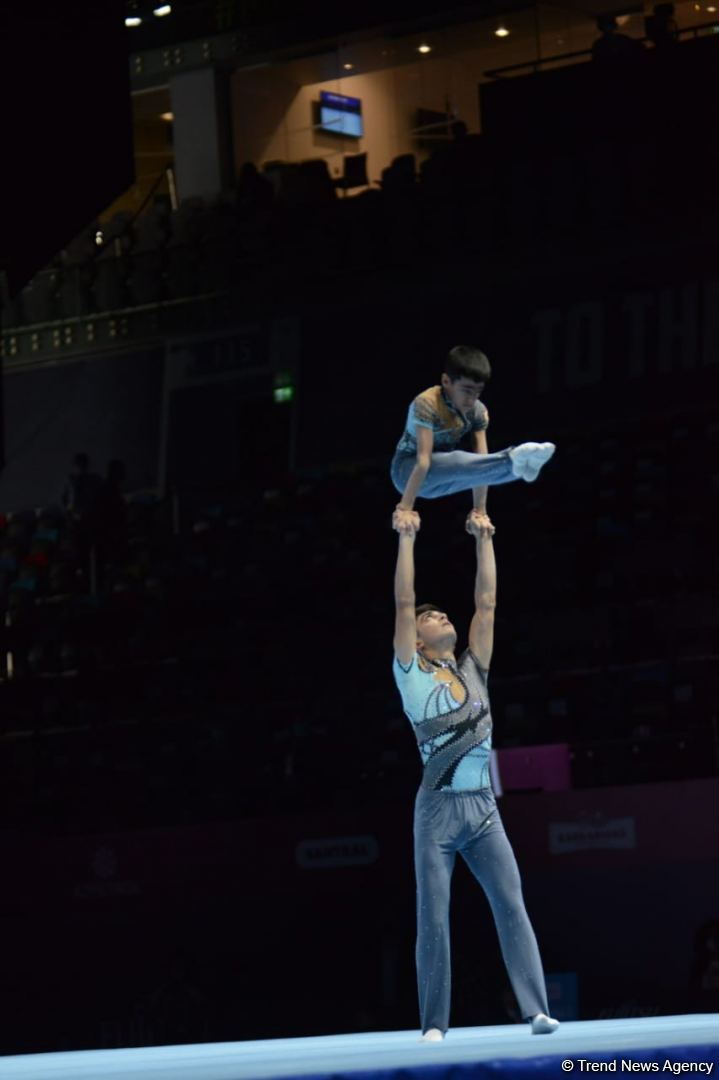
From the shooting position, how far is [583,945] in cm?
1131

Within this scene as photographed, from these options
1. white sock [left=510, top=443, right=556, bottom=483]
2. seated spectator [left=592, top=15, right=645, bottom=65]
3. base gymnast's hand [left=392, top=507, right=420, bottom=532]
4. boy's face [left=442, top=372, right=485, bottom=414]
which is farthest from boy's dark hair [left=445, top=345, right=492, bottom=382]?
seated spectator [left=592, top=15, right=645, bottom=65]

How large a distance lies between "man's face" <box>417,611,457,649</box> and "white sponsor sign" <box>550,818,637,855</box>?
4270 millimetres

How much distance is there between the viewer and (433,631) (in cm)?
700

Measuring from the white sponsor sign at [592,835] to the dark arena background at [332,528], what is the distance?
2 cm

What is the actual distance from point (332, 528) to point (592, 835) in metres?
4.53

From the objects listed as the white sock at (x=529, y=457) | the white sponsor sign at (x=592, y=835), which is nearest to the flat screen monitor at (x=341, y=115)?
the white sponsor sign at (x=592, y=835)

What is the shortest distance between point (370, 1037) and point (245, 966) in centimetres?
483

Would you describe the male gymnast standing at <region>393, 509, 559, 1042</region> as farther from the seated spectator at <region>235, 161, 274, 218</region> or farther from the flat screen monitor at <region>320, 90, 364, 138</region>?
the flat screen monitor at <region>320, 90, 364, 138</region>

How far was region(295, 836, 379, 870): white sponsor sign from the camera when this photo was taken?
37.2 ft

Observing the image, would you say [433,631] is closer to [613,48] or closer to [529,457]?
[529,457]

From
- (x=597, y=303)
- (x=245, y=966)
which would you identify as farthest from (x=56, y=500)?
(x=245, y=966)

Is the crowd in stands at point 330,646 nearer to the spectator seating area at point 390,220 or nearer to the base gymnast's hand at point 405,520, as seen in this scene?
the spectator seating area at point 390,220

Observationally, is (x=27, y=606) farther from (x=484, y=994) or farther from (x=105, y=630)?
(x=484, y=994)

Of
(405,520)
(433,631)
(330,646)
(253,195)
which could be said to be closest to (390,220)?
(253,195)
